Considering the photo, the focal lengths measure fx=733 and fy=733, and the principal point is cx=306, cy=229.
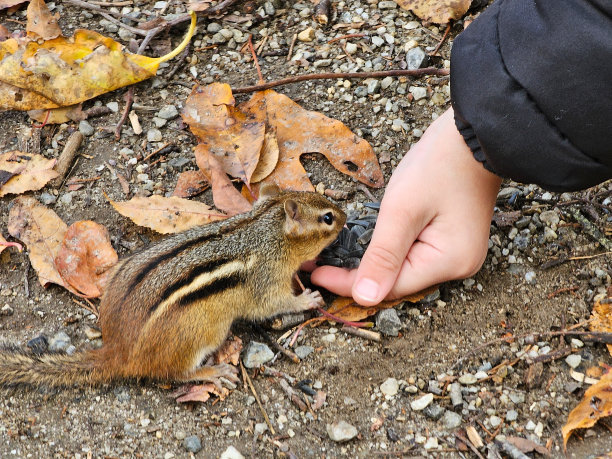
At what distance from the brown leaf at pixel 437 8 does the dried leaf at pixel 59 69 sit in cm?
201

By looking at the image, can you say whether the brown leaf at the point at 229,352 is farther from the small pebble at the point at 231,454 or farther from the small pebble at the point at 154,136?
the small pebble at the point at 154,136

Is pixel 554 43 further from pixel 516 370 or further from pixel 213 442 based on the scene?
pixel 213 442

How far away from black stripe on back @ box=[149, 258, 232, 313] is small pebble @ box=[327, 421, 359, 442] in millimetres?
1007

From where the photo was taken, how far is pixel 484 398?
140 inches

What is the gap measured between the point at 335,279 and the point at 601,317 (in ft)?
4.60

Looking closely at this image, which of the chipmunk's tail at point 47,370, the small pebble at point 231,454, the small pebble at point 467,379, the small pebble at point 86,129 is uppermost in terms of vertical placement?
the small pebble at point 86,129

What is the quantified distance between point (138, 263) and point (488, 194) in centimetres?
186

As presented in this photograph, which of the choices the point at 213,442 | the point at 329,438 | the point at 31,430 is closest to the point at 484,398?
the point at 329,438

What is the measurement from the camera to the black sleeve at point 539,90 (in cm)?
307

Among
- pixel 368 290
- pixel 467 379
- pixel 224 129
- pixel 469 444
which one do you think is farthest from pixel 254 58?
pixel 469 444

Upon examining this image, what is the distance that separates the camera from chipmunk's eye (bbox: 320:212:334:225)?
4.16 metres

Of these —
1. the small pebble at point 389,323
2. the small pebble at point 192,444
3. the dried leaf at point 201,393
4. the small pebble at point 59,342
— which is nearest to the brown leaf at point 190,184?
the small pebble at point 59,342

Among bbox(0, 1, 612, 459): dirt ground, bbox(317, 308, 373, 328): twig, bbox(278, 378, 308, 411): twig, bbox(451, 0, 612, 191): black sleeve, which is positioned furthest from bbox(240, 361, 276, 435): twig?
bbox(451, 0, 612, 191): black sleeve

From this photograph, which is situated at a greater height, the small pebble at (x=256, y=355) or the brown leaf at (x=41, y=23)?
the brown leaf at (x=41, y=23)
